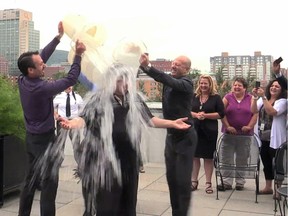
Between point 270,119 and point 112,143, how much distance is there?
3146 mm

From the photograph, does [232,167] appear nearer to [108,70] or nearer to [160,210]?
[160,210]

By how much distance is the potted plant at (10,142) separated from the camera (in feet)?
16.6

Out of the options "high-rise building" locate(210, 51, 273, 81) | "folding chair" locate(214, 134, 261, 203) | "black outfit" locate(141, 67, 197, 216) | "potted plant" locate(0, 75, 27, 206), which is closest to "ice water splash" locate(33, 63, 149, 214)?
"black outfit" locate(141, 67, 197, 216)

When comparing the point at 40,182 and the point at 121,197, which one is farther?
the point at 40,182

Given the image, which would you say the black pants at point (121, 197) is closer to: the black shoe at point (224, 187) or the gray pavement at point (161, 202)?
the gray pavement at point (161, 202)

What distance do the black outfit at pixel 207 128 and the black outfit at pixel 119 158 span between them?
2773mm

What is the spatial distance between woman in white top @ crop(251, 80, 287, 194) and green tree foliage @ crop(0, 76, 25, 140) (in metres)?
3.28

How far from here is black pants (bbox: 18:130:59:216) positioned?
3.98 m

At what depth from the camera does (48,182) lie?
3.99 meters

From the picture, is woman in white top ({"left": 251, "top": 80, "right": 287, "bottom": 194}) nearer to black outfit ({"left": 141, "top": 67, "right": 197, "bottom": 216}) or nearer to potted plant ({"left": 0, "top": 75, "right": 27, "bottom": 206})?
black outfit ({"left": 141, "top": 67, "right": 197, "bottom": 216})

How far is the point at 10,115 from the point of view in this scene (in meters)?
5.20

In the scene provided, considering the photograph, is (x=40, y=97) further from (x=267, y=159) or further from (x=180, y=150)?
(x=267, y=159)

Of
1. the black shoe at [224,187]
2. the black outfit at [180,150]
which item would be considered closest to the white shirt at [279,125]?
the black shoe at [224,187]

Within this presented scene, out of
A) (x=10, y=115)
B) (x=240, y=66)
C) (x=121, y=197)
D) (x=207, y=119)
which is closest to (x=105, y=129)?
(x=121, y=197)
